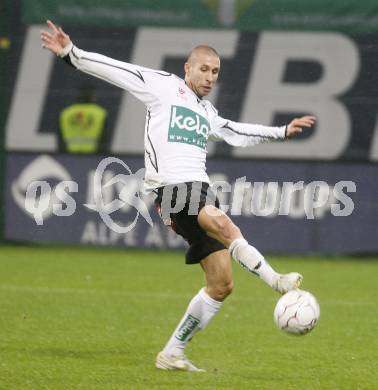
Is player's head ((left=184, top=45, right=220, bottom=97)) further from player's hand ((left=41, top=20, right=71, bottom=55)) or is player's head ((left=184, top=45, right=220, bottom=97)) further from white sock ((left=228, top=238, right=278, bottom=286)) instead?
white sock ((left=228, top=238, right=278, bottom=286))

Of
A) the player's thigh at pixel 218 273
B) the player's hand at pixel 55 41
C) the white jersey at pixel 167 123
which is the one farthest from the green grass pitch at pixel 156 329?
the player's hand at pixel 55 41

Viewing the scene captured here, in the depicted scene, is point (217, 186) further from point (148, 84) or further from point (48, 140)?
point (148, 84)

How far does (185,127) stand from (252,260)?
4.02ft

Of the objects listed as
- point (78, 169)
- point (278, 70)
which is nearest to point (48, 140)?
point (78, 169)

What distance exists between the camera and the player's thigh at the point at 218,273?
748cm

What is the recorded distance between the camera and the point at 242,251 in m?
6.93

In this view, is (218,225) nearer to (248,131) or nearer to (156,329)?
(248,131)

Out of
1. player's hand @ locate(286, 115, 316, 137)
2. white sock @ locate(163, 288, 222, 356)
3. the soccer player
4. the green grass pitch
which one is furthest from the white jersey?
the green grass pitch

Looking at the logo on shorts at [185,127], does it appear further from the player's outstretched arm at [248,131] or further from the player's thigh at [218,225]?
the player's thigh at [218,225]

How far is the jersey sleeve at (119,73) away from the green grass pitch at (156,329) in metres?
1.84

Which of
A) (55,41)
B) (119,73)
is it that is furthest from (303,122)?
(55,41)

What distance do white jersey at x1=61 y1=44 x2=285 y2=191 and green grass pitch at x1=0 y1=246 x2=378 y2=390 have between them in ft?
4.30

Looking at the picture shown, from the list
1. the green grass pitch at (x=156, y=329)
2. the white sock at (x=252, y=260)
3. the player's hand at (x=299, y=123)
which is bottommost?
the green grass pitch at (x=156, y=329)

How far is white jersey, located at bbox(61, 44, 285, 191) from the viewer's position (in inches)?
295
